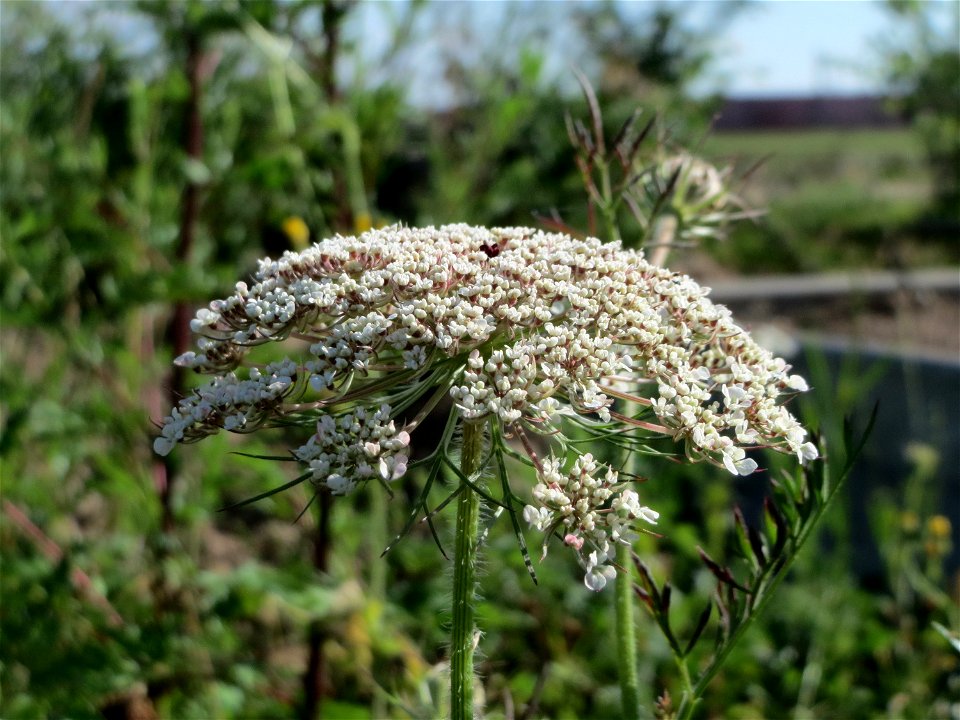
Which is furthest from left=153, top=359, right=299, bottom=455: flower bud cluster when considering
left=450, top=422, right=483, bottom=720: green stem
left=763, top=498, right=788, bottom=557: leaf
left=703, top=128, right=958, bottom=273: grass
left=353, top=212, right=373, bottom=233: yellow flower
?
left=703, top=128, right=958, bottom=273: grass

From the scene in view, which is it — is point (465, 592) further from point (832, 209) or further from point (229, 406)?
point (832, 209)

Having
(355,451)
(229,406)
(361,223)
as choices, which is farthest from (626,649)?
(361,223)

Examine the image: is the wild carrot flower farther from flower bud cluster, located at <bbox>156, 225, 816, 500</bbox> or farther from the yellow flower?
the yellow flower

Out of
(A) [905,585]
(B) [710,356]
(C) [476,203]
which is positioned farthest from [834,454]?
(B) [710,356]

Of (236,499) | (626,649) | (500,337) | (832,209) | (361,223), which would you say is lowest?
(626,649)

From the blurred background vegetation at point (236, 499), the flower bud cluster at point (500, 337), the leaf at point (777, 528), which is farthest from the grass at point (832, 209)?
the flower bud cluster at point (500, 337)

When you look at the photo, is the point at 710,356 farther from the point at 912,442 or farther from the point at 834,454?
the point at 912,442

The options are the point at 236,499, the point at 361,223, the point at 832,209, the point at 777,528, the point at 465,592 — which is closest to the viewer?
the point at 465,592

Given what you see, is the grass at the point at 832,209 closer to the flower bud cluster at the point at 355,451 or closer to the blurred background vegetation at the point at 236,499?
the blurred background vegetation at the point at 236,499
